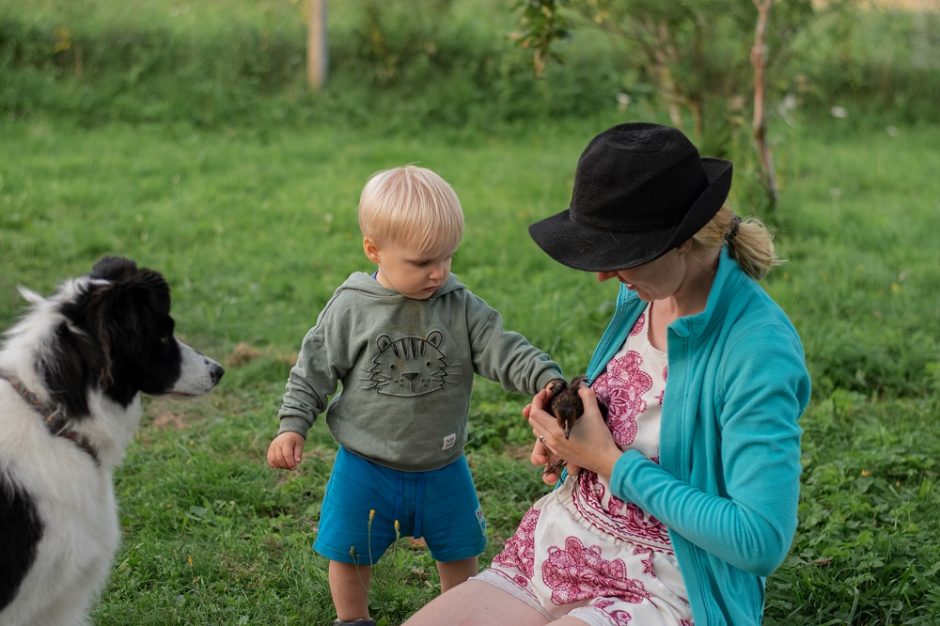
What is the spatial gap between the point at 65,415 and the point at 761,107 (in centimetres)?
578

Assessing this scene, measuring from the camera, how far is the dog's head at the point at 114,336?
2.81 m

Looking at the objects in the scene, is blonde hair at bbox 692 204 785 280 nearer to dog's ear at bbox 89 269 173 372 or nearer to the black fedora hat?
the black fedora hat

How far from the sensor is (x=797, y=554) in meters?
3.68

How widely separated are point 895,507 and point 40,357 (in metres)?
3.06

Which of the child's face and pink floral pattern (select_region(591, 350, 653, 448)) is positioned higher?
the child's face

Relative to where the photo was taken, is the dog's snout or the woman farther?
the dog's snout

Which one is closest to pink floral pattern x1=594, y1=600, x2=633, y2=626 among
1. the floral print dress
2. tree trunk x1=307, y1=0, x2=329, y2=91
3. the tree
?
the floral print dress

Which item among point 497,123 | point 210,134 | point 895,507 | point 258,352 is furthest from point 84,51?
point 895,507

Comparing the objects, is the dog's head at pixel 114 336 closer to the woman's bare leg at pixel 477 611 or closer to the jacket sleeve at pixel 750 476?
the woman's bare leg at pixel 477 611

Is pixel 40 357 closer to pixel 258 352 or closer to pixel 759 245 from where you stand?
pixel 759 245

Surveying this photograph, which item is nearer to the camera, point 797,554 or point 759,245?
point 759,245

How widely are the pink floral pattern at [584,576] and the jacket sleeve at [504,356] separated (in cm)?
48

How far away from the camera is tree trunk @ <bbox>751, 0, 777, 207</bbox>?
7.32 meters

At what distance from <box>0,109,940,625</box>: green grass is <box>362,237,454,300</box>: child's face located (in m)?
1.24
